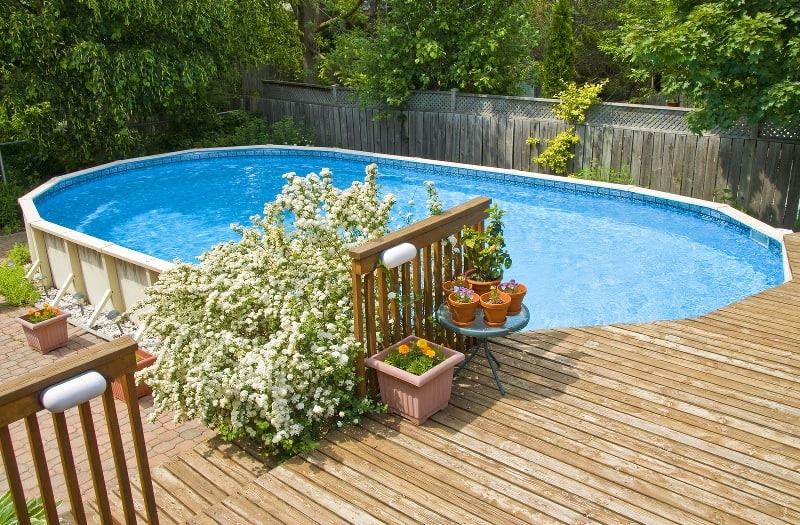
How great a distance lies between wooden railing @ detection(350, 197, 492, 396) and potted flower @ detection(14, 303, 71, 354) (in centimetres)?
369

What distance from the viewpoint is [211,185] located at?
13195mm

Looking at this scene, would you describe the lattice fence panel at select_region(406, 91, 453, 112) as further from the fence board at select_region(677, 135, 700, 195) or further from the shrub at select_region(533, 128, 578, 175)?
the fence board at select_region(677, 135, 700, 195)

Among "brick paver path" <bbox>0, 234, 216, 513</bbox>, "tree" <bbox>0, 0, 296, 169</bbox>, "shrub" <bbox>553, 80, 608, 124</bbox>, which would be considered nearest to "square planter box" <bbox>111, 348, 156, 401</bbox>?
"brick paver path" <bbox>0, 234, 216, 513</bbox>

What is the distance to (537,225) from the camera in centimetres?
1002

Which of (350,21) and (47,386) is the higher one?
(350,21)

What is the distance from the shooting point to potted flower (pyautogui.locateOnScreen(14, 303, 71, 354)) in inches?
255

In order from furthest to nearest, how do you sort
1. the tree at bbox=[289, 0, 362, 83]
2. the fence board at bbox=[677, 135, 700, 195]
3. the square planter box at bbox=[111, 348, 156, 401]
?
1. the tree at bbox=[289, 0, 362, 83]
2. the fence board at bbox=[677, 135, 700, 195]
3. the square planter box at bbox=[111, 348, 156, 401]

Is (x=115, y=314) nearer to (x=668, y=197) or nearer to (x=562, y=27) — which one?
(x=668, y=197)

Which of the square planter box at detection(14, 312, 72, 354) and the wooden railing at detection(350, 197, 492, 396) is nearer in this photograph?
the wooden railing at detection(350, 197, 492, 396)

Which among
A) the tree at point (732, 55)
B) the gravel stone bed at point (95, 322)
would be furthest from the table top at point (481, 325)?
the tree at point (732, 55)

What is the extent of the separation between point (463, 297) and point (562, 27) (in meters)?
9.50

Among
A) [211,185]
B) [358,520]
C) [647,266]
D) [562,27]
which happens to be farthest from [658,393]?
[211,185]

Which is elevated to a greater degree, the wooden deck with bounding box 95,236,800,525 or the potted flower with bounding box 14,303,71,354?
the wooden deck with bounding box 95,236,800,525

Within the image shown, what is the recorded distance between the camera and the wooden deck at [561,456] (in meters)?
3.16
